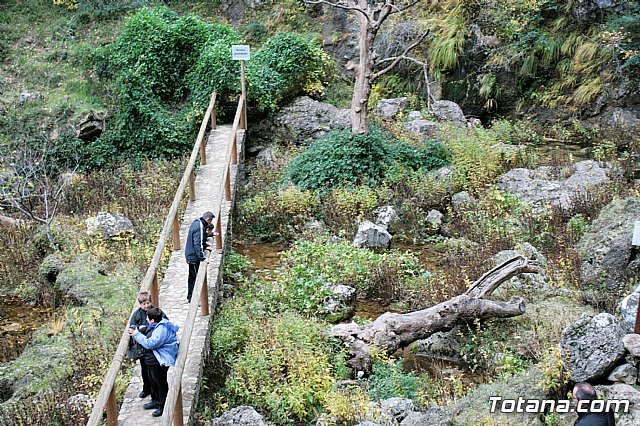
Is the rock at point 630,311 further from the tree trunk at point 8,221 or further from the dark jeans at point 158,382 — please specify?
the tree trunk at point 8,221

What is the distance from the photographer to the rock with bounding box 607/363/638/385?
657 cm

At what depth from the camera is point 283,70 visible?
1708 centimetres

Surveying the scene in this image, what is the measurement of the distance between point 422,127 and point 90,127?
320 inches

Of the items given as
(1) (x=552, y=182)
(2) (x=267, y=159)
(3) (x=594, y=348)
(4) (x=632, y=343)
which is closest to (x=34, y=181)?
(2) (x=267, y=159)

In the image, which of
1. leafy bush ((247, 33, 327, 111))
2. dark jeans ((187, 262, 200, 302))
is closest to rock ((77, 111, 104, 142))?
leafy bush ((247, 33, 327, 111))

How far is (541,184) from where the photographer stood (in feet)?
43.1

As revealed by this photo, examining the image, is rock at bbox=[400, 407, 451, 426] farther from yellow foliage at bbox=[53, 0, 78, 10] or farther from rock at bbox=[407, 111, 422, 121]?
yellow foliage at bbox=[53, 0, 78, 10]

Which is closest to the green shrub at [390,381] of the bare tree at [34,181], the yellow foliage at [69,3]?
the bare tree at [34,181]

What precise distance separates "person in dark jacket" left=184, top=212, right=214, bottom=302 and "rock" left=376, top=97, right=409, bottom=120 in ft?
27.8

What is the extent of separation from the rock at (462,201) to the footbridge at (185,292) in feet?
14.1

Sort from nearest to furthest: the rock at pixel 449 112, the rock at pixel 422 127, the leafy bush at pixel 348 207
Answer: the leafy bush at pixel 348 207 → the rock at pixel 422 127 → the rock at pixel 449 112

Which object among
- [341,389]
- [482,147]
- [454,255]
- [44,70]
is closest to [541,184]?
[482,147]

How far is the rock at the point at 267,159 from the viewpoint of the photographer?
617 inches

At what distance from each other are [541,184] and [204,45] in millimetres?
9162
